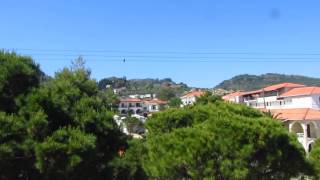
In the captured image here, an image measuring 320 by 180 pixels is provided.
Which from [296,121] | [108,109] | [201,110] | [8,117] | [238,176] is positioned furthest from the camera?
[296,121]

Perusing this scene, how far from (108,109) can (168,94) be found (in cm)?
14414

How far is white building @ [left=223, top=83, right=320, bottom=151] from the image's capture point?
163 ft

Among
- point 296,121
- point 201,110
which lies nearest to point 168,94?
point 296,121

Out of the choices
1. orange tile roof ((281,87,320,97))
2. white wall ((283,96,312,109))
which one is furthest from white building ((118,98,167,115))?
white wall ((283,96,312,109))

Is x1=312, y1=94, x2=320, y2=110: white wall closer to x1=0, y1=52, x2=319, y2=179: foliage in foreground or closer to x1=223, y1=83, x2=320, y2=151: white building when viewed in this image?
x1=223, y1=83, x2=320, y2=151: white building

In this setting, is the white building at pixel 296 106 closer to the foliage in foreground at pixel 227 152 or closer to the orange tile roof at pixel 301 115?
the orange tile roof at pixel 301 115

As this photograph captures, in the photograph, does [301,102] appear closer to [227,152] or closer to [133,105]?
[227,152]

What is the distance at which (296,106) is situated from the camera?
66.9 metres

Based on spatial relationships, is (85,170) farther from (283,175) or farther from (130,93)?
(130,93)

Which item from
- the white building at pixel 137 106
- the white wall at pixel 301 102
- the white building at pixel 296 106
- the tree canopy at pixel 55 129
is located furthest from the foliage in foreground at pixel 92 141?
the white building at pixel 137 106

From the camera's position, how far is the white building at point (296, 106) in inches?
1954

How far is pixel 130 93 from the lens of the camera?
187 metres

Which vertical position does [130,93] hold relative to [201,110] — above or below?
above

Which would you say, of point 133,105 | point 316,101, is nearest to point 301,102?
point 316,101
